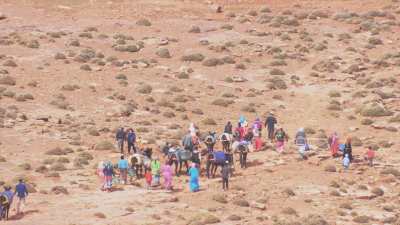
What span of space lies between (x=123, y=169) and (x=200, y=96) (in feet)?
67.3

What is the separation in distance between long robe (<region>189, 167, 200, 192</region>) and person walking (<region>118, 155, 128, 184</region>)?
2900 millimetres

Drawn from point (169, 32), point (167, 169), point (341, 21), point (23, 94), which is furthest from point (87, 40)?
point (167, 169)

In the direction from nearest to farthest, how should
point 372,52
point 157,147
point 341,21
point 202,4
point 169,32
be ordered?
point 157,147 < point 372,52 < point 169,32 < point 341,21 < point 202,4

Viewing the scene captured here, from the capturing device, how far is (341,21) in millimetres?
79875

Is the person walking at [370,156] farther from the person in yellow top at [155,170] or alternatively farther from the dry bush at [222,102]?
the dry bush at [222,102]

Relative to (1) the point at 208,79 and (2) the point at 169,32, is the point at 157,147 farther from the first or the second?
(2) the point at 169,32

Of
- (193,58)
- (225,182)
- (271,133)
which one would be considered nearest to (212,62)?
(193,58)

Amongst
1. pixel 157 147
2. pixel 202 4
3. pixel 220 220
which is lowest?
pixel 220 220

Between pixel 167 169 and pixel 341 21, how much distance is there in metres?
47.8

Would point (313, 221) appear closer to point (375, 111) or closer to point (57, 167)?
point (57, 167)

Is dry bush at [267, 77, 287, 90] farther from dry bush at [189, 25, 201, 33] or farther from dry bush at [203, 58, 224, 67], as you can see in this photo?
dry bush at [189, 25, 201, 33]

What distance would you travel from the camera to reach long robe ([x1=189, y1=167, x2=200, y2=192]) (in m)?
35.2

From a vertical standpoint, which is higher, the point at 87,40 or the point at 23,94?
the point at 87,40

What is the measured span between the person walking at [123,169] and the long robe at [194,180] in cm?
290
